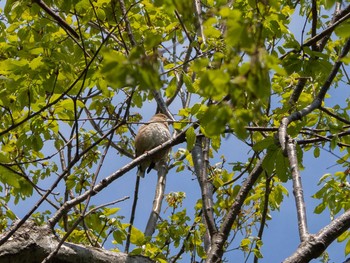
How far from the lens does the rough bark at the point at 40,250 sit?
2.59 metres

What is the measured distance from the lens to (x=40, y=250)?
2.66 metres

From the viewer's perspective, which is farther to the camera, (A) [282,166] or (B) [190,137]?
(B) [190,137]

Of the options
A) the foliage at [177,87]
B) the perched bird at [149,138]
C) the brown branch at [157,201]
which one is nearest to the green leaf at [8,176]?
the foliage at [177,87]

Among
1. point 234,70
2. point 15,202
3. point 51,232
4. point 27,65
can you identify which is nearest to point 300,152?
point 51,232

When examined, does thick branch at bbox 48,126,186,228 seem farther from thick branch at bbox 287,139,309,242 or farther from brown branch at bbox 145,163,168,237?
brown branch at bbox 145,163,168,237

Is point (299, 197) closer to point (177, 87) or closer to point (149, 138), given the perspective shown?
point (177, 87)

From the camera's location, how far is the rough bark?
2.59m

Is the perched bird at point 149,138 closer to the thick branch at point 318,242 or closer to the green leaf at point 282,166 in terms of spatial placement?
the green leaf at point 282,166

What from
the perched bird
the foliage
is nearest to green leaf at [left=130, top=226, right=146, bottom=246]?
the foliage

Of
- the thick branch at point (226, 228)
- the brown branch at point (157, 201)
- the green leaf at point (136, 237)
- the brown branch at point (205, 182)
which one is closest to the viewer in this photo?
the thick branch at point (226, 228)

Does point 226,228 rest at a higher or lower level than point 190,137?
lower

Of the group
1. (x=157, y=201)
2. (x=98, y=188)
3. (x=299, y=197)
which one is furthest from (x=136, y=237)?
(x=157, y=201)

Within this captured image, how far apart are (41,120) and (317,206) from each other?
7.31 ft

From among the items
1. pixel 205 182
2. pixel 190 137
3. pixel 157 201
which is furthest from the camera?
pixel 157 201
